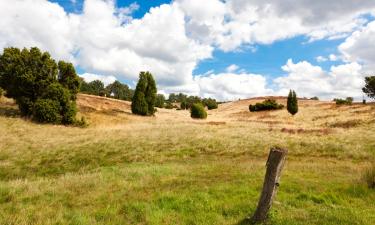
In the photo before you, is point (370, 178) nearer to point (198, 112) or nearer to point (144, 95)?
point (144, 95)

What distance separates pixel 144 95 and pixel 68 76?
1696cm

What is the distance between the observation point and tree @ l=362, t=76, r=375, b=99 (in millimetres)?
74750

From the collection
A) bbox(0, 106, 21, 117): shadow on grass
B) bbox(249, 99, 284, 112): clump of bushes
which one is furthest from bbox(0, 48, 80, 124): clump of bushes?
bbox(249, 99, 284, 112): clump of bushes

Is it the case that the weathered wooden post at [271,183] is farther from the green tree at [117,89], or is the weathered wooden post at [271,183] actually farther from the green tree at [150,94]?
the green tree at [117,89]

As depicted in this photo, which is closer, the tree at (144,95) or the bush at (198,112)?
the tree at (144,95)

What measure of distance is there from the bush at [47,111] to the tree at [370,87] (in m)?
66.6

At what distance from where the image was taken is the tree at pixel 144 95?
189ft

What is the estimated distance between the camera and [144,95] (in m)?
58.5

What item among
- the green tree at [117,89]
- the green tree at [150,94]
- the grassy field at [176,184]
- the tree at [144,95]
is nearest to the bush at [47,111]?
the grassy field at [176,184]

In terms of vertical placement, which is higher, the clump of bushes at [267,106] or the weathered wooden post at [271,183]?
the clump of bushes at [267,106]

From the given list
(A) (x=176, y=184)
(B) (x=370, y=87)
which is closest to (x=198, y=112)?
(B) (x=370, y=87)

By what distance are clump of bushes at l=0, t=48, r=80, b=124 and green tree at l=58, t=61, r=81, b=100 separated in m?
1.20

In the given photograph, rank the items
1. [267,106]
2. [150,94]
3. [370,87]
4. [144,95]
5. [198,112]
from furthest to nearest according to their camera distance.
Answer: [267,106]
[370,87]
[198,112]
[150,94]
[144,95]

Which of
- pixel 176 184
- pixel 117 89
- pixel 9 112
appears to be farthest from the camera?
pixel 117 89
